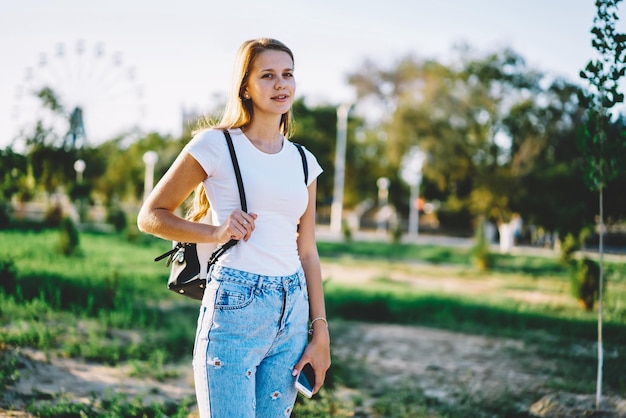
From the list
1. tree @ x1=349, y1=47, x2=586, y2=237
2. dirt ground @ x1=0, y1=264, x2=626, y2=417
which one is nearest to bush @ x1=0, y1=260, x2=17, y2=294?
dirt ground @ x1=0, y1=264, x2=626, y2=417

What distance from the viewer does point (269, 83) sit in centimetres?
187

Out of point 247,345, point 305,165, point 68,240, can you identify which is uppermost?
point 305,165

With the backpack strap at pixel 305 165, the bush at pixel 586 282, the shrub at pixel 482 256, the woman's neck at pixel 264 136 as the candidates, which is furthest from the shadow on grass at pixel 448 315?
the shrub at pixel 482 256

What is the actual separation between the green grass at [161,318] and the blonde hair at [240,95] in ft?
6.96

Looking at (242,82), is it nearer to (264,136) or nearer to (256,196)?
(264,136)

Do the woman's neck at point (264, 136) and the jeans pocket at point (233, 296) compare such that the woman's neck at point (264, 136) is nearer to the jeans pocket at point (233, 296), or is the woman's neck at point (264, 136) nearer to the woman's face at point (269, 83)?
the woman's face at point (269, 83)

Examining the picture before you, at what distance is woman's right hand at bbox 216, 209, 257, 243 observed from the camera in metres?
1.66

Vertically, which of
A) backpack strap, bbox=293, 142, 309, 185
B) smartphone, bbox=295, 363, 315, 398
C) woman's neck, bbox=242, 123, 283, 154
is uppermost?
woman's neck, bbox=242, 123, 283, 154

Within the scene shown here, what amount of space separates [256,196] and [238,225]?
133 millimetres

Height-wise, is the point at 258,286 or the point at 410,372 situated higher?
the point at 258,286

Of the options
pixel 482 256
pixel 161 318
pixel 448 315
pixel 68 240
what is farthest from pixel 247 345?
pixel 482 256

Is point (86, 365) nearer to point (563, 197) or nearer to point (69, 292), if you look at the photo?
point (69, 292)

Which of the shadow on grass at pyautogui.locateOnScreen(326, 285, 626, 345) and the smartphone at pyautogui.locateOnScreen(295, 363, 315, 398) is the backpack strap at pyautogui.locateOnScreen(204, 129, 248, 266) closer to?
the smartphone at pyautogui.locateOnScreen(295, 363, 315, 398)

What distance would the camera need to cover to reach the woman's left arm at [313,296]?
186 cm
